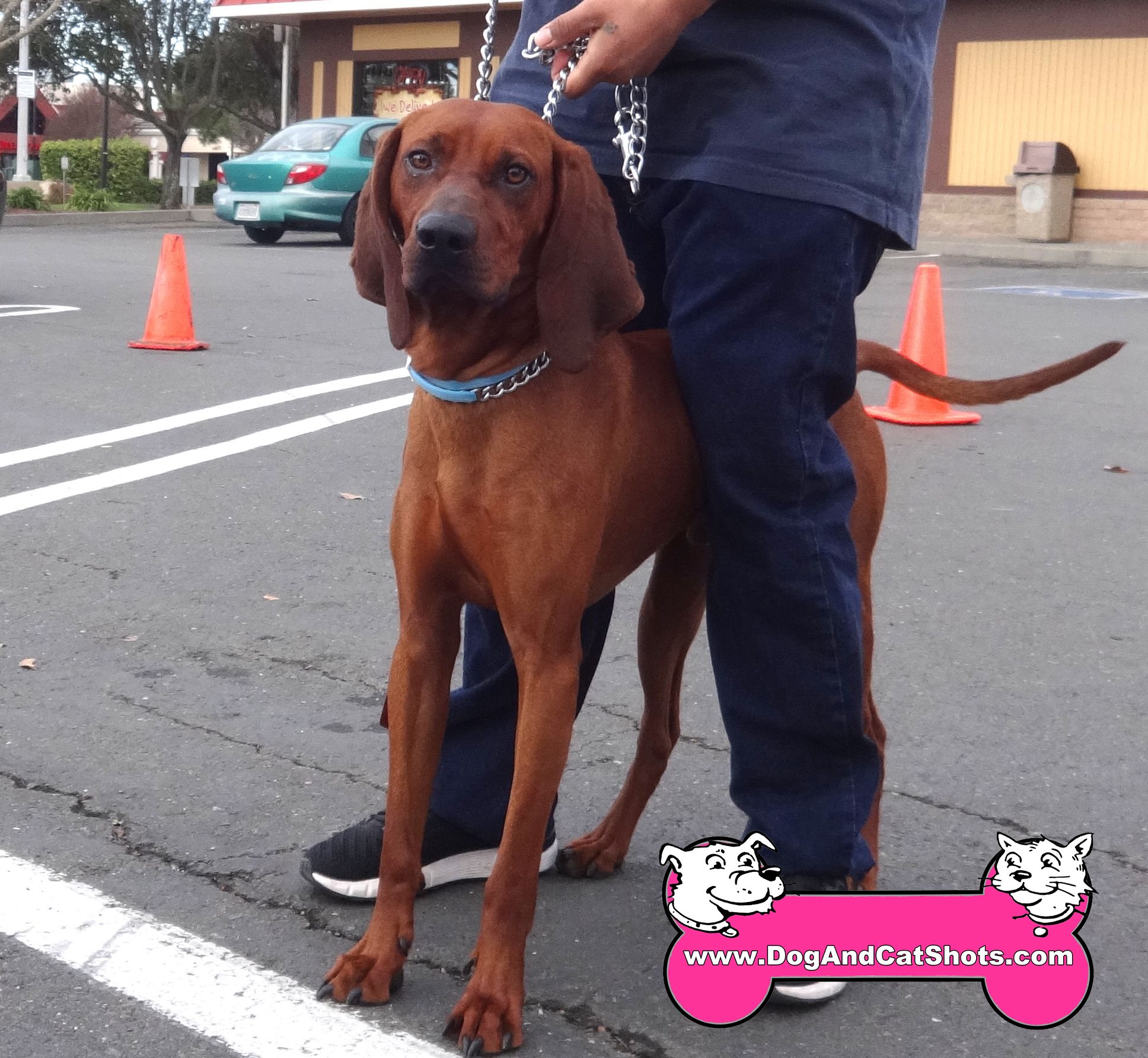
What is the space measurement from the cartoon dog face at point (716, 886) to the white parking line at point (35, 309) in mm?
9091

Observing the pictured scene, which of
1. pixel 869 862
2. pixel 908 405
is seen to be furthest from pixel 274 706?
pixel 908 405

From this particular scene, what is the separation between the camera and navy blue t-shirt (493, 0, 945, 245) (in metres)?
2.44

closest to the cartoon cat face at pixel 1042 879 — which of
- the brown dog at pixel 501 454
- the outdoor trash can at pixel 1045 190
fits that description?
the brown dog at pixel 501 454

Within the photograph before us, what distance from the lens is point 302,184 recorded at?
19.8 meters

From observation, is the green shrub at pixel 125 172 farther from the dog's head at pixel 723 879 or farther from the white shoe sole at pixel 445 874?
the dog's head at pixel 723 879

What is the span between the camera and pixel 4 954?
2.50 m

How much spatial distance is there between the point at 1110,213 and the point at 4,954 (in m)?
23.9

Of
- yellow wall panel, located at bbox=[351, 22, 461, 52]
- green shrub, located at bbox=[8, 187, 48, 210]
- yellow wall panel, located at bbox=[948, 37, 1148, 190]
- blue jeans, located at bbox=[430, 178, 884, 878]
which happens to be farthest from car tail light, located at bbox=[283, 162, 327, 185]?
blue jeans, located at bbox=[430, 178, 884, 878]

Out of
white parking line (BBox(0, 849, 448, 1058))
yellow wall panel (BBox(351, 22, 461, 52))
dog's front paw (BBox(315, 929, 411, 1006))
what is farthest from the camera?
yellow wall panel (BBox(351, 22, 461, 52))

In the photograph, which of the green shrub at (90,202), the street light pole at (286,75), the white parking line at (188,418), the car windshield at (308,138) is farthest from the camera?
the street light pole at (286,75)

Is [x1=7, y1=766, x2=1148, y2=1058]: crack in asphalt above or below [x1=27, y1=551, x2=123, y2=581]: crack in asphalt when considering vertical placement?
below

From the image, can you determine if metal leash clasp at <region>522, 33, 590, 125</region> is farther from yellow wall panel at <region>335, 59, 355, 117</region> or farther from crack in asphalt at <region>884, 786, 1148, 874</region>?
yellow wall panel at <region>335, 59, 355, 117</region>

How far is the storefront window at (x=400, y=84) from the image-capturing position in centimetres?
2988

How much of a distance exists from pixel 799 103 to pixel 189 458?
173 inches
